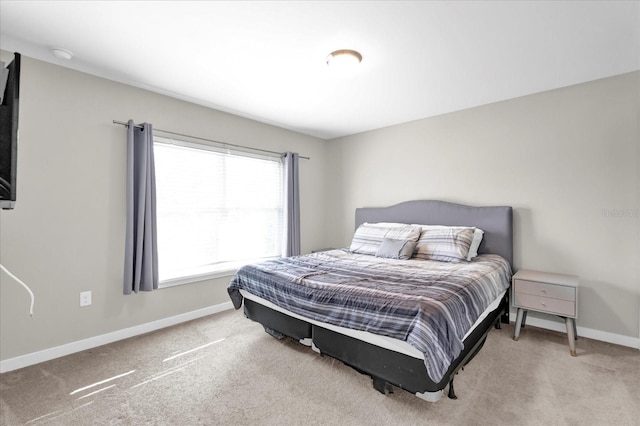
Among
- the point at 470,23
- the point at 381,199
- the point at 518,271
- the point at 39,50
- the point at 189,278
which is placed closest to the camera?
the point at 470,23

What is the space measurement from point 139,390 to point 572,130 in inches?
168

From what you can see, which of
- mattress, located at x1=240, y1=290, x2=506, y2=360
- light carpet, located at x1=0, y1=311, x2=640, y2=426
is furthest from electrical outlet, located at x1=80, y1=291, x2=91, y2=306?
mattress, located at x1=240, y1=290, x2=506, y2=360

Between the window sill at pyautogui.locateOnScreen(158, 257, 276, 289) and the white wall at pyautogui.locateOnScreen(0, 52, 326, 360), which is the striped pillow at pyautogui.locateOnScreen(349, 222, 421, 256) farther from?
the white wall at pyautogui.locateOnScreen(0, 52, 326, 360)

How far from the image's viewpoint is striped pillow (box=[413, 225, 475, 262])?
9.75ft

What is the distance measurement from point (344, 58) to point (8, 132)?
204 centimetres

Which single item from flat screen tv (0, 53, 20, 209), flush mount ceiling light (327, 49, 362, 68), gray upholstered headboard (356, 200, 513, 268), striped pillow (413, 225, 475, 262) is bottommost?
striped pillow (413, 225, 475, 262)

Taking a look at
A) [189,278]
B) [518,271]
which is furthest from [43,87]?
[518,271]

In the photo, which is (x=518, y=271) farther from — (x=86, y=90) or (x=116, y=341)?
(x=86, y=90)

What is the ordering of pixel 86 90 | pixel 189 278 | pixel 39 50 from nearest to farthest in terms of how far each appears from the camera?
pixel 39 50 < pixel 86 90 < pixel 189 278

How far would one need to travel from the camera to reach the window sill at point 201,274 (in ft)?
10.1

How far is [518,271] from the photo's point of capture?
2994 millimetres

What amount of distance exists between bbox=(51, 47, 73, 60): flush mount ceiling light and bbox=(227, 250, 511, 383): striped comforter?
2236mm

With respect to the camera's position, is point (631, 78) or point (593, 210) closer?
point (631, 78)

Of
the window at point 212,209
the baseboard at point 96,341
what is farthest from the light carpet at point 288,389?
the window at point 212,209
